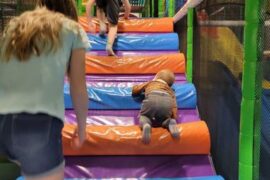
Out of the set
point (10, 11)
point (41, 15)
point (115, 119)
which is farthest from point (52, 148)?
point (10, 11)

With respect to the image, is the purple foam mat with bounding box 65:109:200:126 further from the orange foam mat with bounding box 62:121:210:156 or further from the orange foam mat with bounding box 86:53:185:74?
the orange foam mat with bounding box 86:53:185:74

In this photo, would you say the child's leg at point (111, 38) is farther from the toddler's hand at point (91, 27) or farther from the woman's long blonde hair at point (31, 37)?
the woman's long blonde hair at point (31, 37)

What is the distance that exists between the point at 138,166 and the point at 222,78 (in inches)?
33.5

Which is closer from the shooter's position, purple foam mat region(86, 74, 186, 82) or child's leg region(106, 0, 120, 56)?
purple foam mat region(86, 74, 186, 82)

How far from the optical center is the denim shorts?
172 centimetres

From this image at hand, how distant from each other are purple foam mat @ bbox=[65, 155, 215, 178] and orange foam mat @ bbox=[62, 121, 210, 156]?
53 millimetres

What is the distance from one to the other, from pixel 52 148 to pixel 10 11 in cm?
276

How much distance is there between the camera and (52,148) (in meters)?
Result: 1.75

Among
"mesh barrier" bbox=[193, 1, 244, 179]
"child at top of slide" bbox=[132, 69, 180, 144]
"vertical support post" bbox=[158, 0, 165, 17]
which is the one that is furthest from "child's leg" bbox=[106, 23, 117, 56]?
"vertical support post" bbox=[158, 0, 165, 17]

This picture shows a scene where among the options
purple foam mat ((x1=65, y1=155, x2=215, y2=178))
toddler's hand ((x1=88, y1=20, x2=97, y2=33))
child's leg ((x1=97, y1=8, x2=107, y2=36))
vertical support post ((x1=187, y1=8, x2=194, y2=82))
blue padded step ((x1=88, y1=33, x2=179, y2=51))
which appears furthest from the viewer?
toddler's hand ((x1=88, y1=20, x2=97, y2=33))

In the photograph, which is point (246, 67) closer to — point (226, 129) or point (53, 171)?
point (226, 129)

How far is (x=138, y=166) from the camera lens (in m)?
3.26

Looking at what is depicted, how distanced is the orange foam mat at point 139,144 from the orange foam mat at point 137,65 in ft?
5.53

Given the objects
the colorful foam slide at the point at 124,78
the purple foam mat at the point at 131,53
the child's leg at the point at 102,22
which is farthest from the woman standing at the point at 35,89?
the child's leg at the point at 102,22
